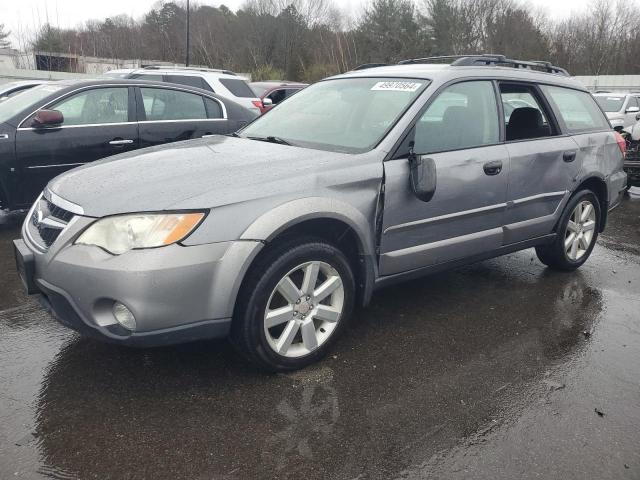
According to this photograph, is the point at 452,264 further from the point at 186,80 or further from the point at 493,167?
the point at 186,80

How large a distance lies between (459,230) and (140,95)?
415cm

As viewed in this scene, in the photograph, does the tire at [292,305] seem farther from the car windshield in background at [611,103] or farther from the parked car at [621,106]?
the car windshield in background at [611,103]

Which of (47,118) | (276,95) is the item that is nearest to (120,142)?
(47,118)

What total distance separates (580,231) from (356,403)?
306cm

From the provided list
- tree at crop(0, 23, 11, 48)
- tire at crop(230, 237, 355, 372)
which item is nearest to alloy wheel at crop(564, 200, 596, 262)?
tire at crop(230, 237, 355, 372)

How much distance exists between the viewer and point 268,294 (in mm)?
2887

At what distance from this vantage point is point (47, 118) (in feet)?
18.1

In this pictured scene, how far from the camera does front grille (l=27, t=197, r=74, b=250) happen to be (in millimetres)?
2857

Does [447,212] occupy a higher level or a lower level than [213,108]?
lower

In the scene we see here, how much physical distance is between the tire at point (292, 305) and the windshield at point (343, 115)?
76cm

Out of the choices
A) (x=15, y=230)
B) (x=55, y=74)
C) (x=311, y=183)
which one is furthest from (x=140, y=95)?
(x=55, y=74)

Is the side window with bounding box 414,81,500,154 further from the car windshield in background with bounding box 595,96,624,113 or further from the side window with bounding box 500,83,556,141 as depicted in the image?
the car windshield in background with bounding box 595,96,624,113

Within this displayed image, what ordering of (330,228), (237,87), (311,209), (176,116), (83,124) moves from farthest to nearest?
(237,87) < (176,116) < (83,124) < (330,228) < (311,209)

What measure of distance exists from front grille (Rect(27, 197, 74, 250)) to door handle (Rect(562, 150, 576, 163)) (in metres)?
3.59
